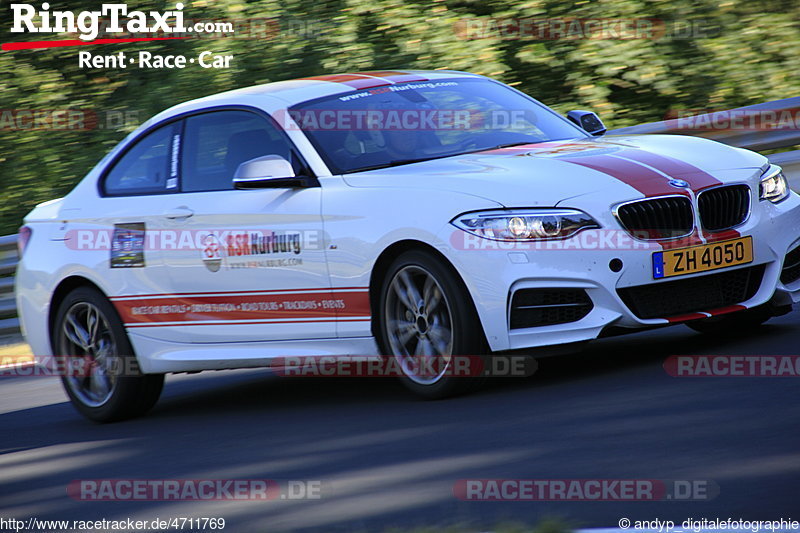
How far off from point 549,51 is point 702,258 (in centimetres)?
1001

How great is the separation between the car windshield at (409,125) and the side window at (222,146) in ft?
0.62

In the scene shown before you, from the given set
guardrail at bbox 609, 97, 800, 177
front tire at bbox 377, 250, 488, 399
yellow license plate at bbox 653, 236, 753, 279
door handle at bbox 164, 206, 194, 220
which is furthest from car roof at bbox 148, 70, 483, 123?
guardrail at bbox 609, 97, 800, 177

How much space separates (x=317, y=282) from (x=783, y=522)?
10.6ft

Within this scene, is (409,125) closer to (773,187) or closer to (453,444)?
(773,187)

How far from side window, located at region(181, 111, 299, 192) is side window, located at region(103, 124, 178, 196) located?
133mm

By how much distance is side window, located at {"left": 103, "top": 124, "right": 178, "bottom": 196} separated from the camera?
7234 millimetres

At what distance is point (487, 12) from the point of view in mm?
15844

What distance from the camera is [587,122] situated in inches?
303


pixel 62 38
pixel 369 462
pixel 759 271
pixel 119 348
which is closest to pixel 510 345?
pixel 369 462

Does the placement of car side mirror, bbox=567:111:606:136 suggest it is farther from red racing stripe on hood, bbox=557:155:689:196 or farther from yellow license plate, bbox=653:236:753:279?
yellow license plate, bbox=653:236:753:279

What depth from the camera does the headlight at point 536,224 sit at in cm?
570

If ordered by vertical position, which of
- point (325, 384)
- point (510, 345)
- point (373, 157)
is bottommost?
point (325, 384)

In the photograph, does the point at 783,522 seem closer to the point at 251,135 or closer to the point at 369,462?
the point at 369,462

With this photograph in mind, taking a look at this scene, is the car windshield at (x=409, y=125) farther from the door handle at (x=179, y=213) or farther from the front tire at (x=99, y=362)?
the front tire at (x=99, y=362)
